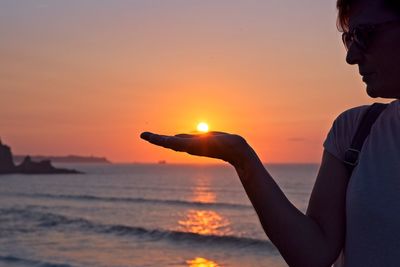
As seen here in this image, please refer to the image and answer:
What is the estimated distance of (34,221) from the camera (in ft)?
93.4

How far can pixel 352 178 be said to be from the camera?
159 cm

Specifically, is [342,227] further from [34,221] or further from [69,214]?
[69,214]

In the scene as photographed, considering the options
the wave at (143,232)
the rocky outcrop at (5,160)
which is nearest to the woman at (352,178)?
the wave at (143,232)

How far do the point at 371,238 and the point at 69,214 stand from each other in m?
34.0

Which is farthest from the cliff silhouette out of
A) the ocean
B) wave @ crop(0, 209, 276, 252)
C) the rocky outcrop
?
wave @ crop(0, 209, 276, 252)

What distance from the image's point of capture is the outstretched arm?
1574 mm

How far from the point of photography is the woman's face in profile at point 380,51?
5.28 ft

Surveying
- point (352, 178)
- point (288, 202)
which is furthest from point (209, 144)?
point (352, 178)

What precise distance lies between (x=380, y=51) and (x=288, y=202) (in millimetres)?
465

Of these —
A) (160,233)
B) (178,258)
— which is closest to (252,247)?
(178,258)

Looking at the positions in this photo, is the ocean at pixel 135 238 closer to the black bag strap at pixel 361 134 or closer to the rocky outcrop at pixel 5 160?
the black bag strap at pixel 361 134

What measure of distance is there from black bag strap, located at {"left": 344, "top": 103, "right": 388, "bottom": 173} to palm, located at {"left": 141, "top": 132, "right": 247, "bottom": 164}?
0.28m

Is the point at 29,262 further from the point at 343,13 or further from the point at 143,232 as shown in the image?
the point at 343,13

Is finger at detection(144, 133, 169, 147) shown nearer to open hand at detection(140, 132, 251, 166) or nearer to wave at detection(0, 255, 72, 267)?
open hand at detection(140, 132, 251, 166)
